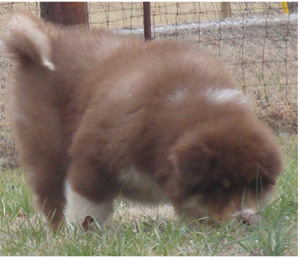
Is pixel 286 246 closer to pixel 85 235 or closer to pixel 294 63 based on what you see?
pixel 85 235

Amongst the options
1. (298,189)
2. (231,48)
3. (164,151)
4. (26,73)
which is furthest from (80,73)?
(231,48)

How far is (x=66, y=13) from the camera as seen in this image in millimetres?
6465

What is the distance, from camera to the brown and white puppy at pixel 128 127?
12.6 ft

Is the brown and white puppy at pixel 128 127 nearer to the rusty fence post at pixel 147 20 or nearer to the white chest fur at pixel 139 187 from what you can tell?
the white chest fur at pixel 139 187

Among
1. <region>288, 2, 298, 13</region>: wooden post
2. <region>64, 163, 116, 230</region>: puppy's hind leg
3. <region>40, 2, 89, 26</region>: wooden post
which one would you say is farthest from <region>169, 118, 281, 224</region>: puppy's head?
<region>288, 2, 298, 13</region>: wooden post

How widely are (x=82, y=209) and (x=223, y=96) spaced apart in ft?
3.81

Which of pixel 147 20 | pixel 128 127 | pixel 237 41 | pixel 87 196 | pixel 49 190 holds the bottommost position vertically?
pixel 49 190

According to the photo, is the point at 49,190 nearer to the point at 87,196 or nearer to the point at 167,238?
the point at 87,196

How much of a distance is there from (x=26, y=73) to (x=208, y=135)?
1636mm

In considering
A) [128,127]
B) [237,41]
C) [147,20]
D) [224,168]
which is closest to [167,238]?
[224,168]

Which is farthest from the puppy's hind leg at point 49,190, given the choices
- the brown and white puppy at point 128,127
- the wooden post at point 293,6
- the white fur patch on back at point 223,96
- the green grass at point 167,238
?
the wooden post at point 293,6

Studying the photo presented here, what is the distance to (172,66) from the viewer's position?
427cm

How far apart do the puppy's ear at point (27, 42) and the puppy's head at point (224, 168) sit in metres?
1.38

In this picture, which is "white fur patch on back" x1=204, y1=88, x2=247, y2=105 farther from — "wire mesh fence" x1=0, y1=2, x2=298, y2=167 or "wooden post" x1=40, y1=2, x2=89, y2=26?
"wire mesh fence" x1=0, y1=2, x2=298, y2=167
